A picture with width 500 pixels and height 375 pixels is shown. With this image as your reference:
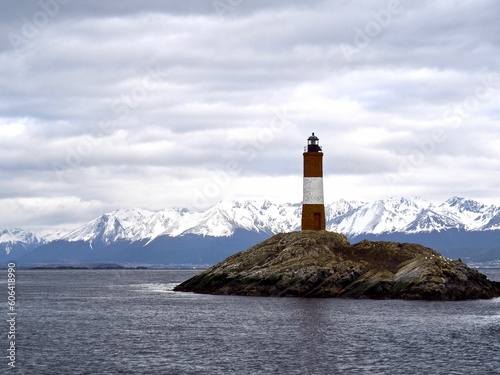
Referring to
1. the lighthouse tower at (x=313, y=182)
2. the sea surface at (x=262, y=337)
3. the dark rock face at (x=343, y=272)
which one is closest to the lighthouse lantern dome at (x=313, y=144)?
the lighthouse tower at (x=313, y=182)

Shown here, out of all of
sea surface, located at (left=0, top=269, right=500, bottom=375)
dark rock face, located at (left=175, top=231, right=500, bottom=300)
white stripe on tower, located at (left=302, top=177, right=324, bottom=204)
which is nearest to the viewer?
sea surface, located at (left=0, top=269, right=500, bottom=375)

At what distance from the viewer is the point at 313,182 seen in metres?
123

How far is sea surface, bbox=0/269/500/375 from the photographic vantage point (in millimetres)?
59625

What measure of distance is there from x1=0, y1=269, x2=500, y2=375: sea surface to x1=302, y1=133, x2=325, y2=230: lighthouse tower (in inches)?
739

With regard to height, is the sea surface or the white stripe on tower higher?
the white stripe on tower

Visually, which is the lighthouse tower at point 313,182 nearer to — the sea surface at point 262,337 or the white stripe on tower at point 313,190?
the white stripe on tower at point 313,190

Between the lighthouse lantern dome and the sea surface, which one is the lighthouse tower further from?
the sea surface

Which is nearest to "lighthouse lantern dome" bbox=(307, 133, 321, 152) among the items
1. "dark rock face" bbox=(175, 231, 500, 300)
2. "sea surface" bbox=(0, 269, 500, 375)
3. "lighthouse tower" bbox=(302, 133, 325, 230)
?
"lighthouse tower" bbox=(302, 133, 325, 230)

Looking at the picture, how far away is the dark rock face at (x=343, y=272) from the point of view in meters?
106

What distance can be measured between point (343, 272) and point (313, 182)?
57.4 feet

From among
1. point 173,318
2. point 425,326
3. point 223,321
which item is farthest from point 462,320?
point 173,318

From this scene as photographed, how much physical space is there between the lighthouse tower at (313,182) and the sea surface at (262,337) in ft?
61.6

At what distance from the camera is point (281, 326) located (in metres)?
81.6

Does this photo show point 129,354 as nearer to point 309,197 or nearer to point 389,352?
point 389,352
